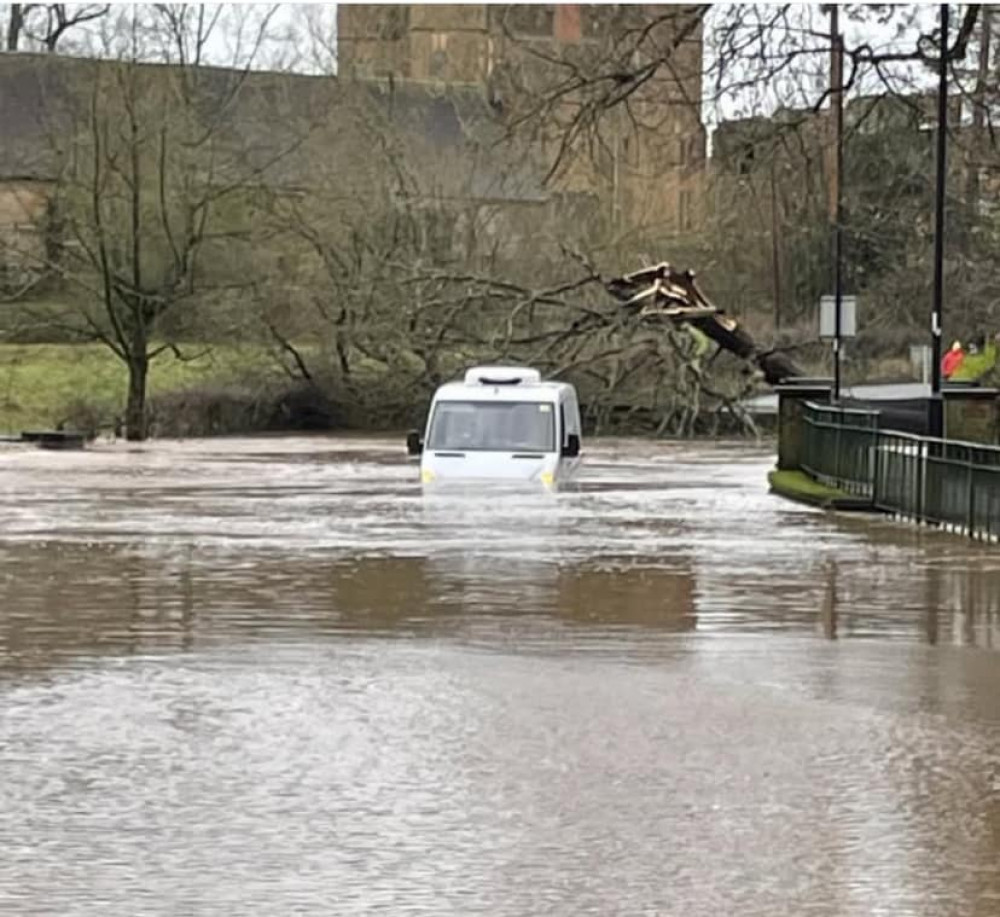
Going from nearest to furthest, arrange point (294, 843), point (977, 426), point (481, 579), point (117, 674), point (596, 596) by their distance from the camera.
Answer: point (294, 843), point (117, 674), point (596, 596), point (481, 579), point (977, 426)

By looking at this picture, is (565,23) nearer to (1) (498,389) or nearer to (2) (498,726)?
(1) (498,389)

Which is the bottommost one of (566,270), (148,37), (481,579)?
(481,579)

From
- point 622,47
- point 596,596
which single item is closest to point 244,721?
point 596,596

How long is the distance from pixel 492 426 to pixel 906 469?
258 inches

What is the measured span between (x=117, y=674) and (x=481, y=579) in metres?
5.94

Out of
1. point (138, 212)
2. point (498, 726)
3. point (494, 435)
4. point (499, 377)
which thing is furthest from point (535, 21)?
point (498, 726)

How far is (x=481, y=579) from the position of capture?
17.8 m

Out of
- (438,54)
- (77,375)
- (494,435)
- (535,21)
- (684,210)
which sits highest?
(438,54)

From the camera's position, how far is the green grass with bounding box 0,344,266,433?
176 ft

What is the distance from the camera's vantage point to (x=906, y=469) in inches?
989

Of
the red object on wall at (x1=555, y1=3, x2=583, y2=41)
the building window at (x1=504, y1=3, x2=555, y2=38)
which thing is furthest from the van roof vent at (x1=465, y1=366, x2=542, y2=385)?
the building window at (x1=504, y1=3, x2=555, y2=38)

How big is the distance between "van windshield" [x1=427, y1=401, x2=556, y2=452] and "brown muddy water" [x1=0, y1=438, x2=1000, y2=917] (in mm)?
7050

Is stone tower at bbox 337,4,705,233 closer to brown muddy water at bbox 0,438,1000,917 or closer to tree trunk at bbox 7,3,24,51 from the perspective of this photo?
tree trunk at bbox 7,3,24,51

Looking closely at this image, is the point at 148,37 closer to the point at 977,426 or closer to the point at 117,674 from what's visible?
the point at 977,426
